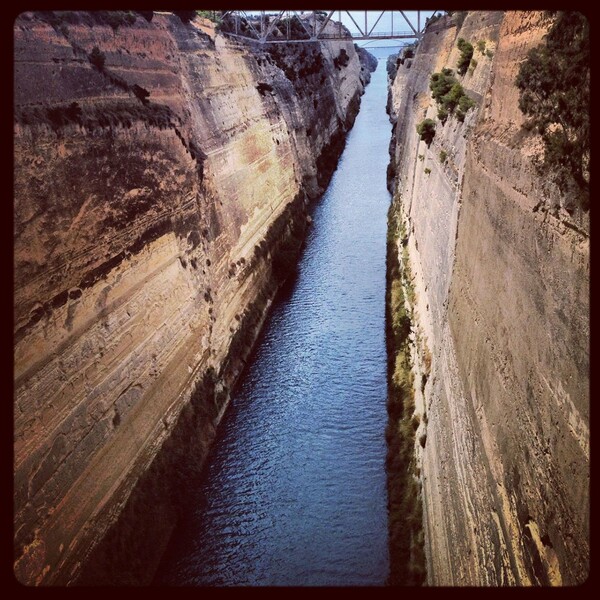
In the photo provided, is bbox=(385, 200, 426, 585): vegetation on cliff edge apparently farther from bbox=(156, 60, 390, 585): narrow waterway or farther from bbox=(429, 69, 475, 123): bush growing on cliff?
bbox=(429, 69, 475, 123): bush growing on cliff

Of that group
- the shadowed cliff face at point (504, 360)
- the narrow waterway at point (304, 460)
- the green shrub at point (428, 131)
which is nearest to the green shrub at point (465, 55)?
the shadowed cliff face at point (504, 360)

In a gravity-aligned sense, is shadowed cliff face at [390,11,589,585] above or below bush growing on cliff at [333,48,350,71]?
below

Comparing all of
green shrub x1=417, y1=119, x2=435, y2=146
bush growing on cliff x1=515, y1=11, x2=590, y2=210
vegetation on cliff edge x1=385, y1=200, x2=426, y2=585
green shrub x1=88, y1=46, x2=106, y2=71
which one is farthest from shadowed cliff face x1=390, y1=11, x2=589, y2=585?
green shrub x1=88, y1=46, x2=106, y2=71

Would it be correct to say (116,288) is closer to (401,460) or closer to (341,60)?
(401,460)

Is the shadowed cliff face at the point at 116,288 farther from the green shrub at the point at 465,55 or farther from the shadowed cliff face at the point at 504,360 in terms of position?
the green shrub at the point at 465,55
